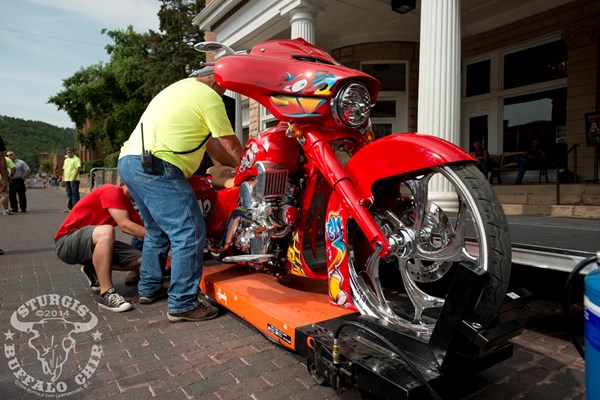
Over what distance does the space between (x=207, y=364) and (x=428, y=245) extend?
58.2 inches

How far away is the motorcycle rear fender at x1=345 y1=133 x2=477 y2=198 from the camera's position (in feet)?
6.08

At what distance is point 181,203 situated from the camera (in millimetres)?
3051

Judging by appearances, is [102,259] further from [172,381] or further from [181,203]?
[172,381]

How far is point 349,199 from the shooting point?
209 centimetres


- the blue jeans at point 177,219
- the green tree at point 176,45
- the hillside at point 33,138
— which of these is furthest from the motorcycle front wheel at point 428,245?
the hillside at point 33,138

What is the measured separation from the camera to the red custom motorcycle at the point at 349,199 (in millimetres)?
1838

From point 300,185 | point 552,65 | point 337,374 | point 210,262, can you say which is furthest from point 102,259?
point 552,65

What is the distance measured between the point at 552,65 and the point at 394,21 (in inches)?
147

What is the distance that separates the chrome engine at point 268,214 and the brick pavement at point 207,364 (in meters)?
0.58

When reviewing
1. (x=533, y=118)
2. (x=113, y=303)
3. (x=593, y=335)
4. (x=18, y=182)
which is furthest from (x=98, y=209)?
(x=18, y=182)

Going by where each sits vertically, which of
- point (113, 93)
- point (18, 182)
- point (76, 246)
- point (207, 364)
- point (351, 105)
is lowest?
point (207, 364)

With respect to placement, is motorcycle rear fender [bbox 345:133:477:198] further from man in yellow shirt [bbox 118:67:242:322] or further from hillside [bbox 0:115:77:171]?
hillside [bbox 0:115:77:171]

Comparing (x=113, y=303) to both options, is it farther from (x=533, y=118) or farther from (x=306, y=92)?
(x=533, y=118)

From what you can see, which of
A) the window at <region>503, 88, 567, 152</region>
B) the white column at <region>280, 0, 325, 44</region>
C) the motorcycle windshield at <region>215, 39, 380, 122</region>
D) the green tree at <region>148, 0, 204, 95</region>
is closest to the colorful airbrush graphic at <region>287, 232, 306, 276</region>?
the motorcycle windshield at <region>215, 39, 380, 122</region>
